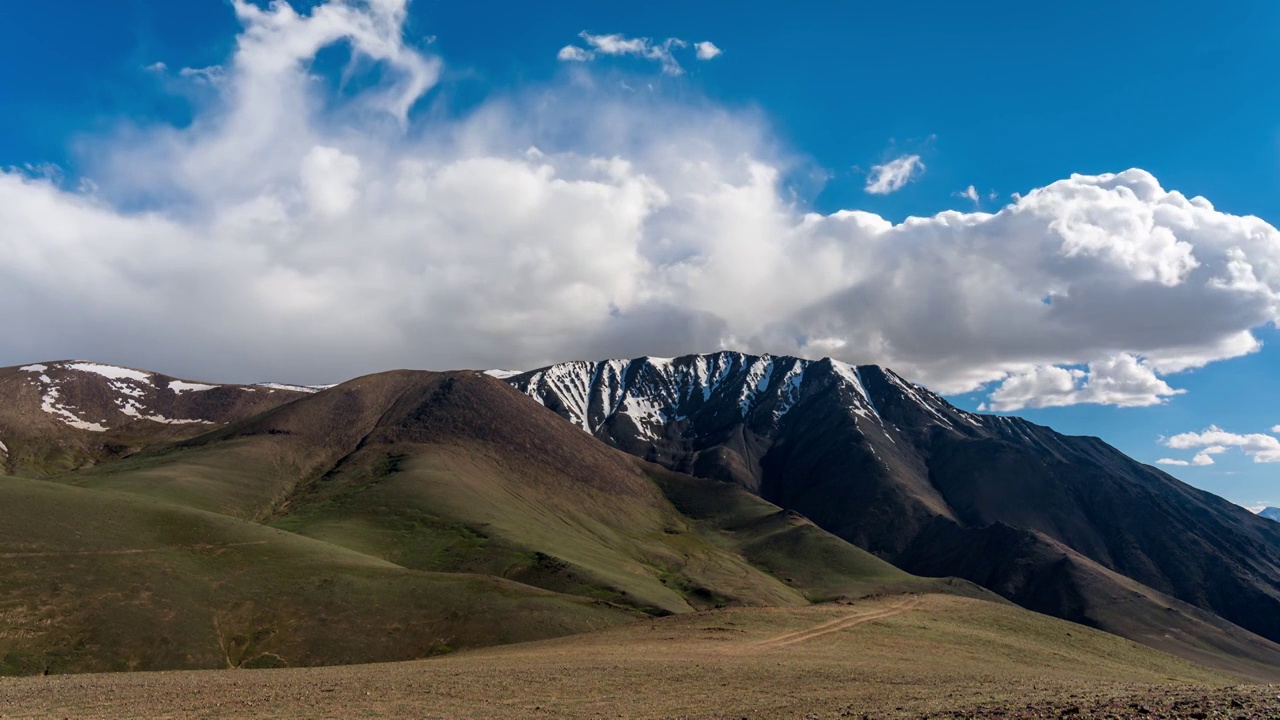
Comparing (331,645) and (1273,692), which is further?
(331,645)

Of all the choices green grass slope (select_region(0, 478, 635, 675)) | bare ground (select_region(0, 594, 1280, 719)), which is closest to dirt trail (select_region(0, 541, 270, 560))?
green grass slope (select_region(0, 478, 635, 675))

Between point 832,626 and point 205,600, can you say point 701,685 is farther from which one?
point 205,600

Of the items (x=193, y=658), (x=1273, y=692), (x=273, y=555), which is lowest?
(x=193, y=658)

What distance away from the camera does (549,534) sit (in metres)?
184

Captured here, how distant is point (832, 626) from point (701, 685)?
1458 inches

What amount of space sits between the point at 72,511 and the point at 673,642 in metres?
85.7

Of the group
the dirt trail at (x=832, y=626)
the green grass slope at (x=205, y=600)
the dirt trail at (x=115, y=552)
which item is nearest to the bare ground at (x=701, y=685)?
the dirt trail at (x=832, y=626)

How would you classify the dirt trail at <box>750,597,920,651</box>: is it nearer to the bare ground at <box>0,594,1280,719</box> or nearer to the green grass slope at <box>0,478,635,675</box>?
the bare ground at <box>0,594,1280,719</box>

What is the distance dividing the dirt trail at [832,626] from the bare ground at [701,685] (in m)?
0.38

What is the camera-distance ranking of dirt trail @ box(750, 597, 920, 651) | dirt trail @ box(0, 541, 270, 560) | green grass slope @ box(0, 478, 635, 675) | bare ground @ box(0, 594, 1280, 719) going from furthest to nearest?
dirt trail @ box(0, 541, 270, 560), green grass slope @ box(0, 478, 635, 675), dirt trail @ box(750, 597, 920, 651), bare ground @ box(0, 594, 1280, 719)

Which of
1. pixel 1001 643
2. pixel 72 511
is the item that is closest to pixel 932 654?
pixel 1001 643

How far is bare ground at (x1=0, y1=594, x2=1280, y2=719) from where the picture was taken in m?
33.5

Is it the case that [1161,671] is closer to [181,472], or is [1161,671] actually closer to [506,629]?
[506,629]

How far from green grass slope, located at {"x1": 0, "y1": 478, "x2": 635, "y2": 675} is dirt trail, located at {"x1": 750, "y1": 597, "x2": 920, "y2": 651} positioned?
96.2ft
